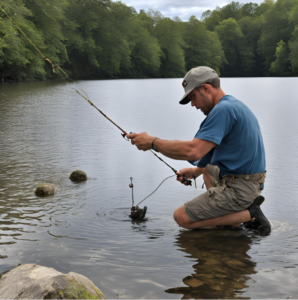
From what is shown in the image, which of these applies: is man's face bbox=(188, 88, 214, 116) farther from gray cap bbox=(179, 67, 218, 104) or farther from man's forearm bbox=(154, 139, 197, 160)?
man's forearm bbox=(154, 139, 197, 160)

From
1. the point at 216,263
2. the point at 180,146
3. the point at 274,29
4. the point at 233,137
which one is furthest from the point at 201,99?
the point at 274,29

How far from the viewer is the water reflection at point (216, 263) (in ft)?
11.6

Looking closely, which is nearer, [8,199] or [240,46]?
[8,199]

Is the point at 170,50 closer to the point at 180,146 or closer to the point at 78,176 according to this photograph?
the point at 78,176

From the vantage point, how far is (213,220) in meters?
4.79

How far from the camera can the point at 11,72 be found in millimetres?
46844

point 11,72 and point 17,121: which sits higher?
point 11,72

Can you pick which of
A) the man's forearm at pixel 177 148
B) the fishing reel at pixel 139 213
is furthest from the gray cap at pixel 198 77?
the fishing reel at pixel 139 213

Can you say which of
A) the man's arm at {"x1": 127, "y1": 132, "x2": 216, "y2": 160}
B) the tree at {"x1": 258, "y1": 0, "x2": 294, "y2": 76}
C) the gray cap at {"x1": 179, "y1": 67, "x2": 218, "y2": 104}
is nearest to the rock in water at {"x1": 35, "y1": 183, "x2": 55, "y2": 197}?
A: the man's arm at {"x1": 127, "y1": 132, "x2": 216, "y2": 160}

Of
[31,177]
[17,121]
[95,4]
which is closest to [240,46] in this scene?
[95,4]

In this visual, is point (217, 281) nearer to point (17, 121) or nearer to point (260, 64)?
point (17, 121)

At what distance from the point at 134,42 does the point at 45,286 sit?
8836 cm

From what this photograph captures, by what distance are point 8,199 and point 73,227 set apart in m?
1.54

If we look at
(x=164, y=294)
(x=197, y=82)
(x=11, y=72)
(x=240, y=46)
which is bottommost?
(x=164, y=294)
